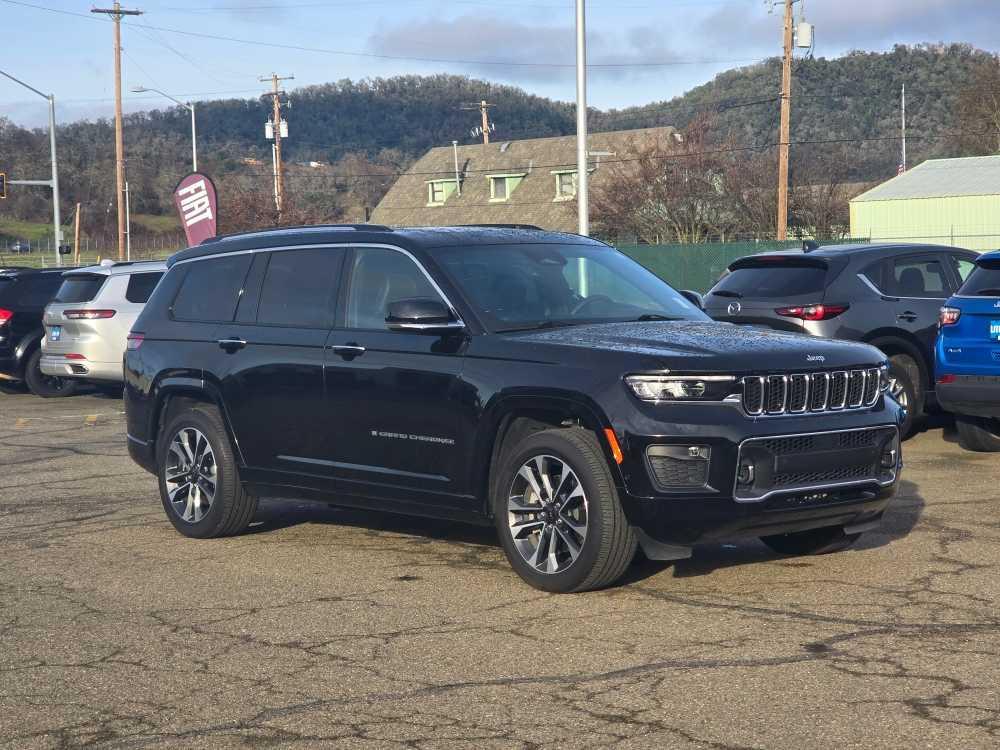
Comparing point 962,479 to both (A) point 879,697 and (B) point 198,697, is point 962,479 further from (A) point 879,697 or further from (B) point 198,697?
(B) point 198,697

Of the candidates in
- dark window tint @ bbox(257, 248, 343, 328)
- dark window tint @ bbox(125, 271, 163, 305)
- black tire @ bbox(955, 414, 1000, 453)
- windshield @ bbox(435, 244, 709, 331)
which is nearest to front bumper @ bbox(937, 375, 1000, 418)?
black tire @ bbox(955, 414, 1000, 453)

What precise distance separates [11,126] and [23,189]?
17.1 feet

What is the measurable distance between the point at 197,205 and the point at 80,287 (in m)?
3.06

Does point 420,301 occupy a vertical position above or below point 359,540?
above

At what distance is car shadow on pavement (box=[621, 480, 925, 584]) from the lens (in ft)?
25.1

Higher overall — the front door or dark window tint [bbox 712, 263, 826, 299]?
dark window tint [bbox 712, 263, 826, 299]

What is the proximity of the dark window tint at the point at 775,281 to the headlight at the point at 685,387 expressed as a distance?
6.37 meters

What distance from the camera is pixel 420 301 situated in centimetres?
746

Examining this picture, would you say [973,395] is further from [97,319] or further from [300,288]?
[97,319]

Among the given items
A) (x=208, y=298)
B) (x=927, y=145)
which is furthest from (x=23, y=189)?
(x=208, y=298)

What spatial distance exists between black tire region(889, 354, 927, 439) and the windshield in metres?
5.08

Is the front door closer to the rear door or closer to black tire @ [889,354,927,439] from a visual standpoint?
the rear door

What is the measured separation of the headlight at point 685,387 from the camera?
6.67 m

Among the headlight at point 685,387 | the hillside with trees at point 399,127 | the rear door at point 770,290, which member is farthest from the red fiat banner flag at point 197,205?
the hillside with trees at point 399,127
